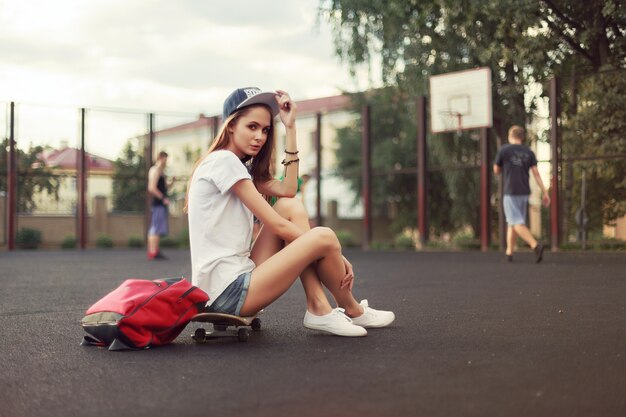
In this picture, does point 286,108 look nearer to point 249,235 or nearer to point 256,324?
point 249,235

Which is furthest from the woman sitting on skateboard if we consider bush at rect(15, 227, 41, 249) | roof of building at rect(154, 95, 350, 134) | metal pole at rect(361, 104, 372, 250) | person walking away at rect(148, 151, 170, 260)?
roof of building at rect(154, 95, 350, 134)

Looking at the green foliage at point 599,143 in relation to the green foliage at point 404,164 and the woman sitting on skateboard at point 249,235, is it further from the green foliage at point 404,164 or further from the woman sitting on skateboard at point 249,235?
the woman sitting on skateboard at point 249,235

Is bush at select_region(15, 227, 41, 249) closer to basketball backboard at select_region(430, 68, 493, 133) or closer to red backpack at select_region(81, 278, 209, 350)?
basketball backboard at select_region(430, 68, 493, 133)

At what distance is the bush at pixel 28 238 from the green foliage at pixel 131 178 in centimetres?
249

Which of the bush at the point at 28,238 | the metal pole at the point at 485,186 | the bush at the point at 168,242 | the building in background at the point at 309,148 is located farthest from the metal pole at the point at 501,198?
the bush at the point at 28,238

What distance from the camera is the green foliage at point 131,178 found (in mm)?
22234

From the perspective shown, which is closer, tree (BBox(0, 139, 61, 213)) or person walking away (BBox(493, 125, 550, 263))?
person walking away (BBox(493, 125, 550, 263))

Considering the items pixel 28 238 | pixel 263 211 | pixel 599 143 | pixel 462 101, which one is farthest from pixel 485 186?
pixel 263 211

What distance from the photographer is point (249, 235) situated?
4184 mm

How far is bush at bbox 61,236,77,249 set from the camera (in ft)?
71.3

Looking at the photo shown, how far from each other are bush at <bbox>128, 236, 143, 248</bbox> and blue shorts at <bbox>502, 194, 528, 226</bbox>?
1399 centimetres

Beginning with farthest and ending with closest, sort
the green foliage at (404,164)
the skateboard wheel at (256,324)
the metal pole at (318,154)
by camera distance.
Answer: the green foliage at (404,164) → the metal pole at (318,154) → the skateboard wheel at (256,324)

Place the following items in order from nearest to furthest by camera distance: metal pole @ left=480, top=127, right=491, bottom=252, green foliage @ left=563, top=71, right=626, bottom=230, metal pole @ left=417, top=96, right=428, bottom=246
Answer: green foliage @ left=563, top=71, right=626, bottom=230, metal pole @ left=480, top=127, right=491, bottom=252, metal pole @ left=417, top=96, right=428, bottom=246

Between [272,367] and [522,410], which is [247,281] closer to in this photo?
[272,367]
